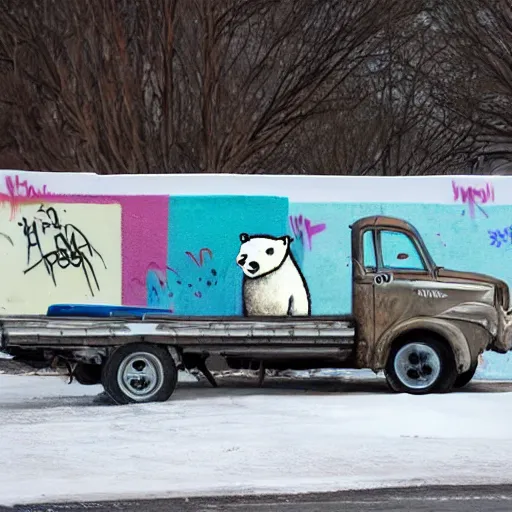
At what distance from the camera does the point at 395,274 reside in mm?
14289

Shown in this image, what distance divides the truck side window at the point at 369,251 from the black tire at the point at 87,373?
2923 millimetres

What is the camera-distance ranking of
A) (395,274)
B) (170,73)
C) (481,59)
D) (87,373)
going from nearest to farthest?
(87,373)
(395,274)
(170,73)
(481,59)

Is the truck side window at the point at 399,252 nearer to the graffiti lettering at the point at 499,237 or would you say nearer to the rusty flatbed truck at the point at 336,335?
the rusty flatbed truck at the point at 336,335

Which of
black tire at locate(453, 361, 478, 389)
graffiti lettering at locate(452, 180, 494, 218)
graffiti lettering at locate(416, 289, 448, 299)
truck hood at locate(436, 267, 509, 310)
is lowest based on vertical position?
black tire at locate(453, 361, 478, 389)

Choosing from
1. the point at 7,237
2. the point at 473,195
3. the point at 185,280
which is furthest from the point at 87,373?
the point at 473,195

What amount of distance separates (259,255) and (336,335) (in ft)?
4.18

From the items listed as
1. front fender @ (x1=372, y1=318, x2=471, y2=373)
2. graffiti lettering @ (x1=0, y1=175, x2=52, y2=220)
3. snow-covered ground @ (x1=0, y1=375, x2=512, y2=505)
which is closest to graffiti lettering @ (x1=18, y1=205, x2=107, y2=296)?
graffiti lettering @ (x1=0, y1=175, x2=52, y2=220)

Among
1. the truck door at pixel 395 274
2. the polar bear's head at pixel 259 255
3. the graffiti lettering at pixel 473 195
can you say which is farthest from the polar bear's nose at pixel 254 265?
the graffiti lettering at pixel 473 195

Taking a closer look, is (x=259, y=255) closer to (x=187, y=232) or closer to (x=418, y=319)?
(x=187, y=232)

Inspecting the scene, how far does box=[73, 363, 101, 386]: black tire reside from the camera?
14.0 m

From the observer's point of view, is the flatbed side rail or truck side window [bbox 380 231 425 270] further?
truck side window [bbox 380 231 425 270]

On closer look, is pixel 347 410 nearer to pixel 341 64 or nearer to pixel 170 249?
pixel 170 249

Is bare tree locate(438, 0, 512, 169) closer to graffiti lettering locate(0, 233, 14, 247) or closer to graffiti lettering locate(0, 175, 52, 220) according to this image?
graffiti lettering locate(0, 175, 52, 220)

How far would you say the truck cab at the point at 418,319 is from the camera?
46.3ft
